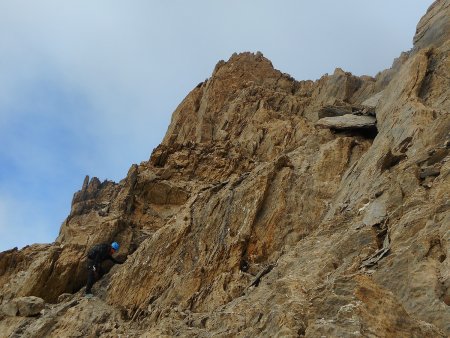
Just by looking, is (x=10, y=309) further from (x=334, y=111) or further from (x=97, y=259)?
(x=334, y=111)

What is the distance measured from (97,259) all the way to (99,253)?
30 cm

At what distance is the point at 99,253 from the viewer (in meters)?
24.8

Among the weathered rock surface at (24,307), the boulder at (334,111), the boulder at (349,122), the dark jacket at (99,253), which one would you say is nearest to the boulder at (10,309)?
the weathered rock surface at (24,307)

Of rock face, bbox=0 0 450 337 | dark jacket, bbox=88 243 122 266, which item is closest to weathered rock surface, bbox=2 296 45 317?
rock face, bbox=0 0 450 337

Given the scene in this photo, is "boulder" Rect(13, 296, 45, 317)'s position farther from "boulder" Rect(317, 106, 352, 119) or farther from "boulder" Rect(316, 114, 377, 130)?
"boulder" Rect(317, 106, 352, 119)

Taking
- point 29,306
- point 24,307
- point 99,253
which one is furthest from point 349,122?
point 24,307

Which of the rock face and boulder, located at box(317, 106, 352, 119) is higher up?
boulder, located at box(317, 106, 352, 119)

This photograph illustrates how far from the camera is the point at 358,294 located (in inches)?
376

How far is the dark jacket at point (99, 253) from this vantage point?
24.7 m

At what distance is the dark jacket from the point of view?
80.9ft

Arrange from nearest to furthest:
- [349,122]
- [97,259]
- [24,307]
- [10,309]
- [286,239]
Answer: [286,239]
[24,307]
[10,309]
[97,259]
[349,122]

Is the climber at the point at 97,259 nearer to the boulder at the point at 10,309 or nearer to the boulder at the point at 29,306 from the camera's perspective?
the boulder at the point at 29,306

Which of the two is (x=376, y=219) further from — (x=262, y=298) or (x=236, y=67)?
(x=236, y=67)

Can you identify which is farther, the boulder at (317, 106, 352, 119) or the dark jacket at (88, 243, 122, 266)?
the boulder at (317, 106, 352, 119)
